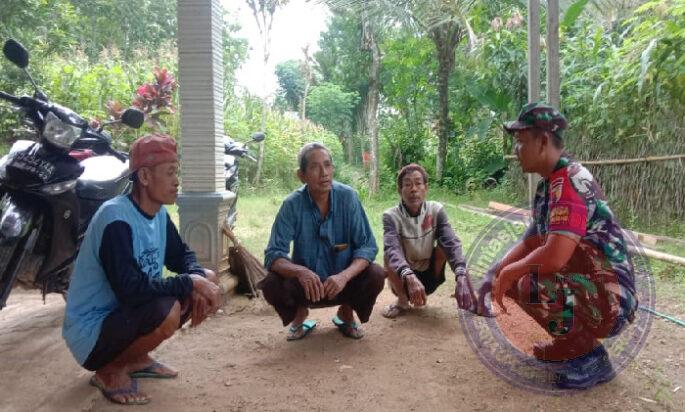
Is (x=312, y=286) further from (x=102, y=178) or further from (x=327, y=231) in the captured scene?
(x=102, y=178)

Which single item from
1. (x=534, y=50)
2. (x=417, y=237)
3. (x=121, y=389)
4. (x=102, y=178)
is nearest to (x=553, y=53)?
(x=534, y=50)

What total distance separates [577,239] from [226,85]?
12.8 m

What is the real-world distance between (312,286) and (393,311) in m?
0.97

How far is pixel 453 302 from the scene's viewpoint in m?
3.61

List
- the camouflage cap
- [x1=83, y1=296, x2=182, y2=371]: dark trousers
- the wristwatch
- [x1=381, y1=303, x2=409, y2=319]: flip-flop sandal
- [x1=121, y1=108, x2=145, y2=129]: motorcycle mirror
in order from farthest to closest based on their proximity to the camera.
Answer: [x1=381, y1=303, x2=409, y2=319]: flip-flop sandal < the wristwatch < [x1=121, y1=108, x2=145, y2=129]: motorcycle mirror < the camouflage cap < [x1=83, y1=296, x2=182, y2=371]: dark trousers

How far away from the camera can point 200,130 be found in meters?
3.49

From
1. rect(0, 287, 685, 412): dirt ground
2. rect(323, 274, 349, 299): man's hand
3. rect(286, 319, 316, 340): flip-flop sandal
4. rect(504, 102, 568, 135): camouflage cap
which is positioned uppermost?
rect(504, 102, 568, 135): camouflage cap

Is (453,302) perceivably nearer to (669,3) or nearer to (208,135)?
(208,135)

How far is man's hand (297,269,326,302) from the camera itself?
253 centimetres

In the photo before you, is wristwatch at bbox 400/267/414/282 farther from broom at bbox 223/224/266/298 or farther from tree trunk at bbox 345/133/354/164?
tree trunk at bbox 345/133/354/164

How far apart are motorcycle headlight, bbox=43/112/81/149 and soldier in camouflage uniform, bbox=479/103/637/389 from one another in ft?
7.11

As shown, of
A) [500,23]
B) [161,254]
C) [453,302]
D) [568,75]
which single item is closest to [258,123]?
[500,23]

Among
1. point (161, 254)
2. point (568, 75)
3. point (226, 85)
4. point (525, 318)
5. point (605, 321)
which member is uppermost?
point (226, 85)

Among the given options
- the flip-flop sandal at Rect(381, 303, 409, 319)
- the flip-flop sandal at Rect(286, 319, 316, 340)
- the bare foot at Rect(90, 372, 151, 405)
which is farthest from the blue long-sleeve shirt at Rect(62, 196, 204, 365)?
the flip-flop sandal at Rect(381, 303, 409, 319)
